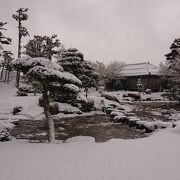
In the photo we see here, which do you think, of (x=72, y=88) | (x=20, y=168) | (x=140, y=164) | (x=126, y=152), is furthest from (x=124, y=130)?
(x=20, y=168)

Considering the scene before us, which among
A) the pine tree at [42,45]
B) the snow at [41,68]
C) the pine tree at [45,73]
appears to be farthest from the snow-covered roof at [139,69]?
the snow at [41,68]

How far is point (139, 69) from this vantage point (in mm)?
51625

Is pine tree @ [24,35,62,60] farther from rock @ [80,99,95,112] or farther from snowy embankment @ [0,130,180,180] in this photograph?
snowy embankment @ [0,130,180,180]

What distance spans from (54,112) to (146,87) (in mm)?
30924

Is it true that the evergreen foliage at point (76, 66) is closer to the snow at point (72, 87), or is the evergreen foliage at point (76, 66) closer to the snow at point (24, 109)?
the snow at point (24, 109)

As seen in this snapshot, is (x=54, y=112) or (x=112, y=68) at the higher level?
(x=112, y=68)

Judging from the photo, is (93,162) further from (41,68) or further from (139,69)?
(139,69)

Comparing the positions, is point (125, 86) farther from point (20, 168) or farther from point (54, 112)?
point (20, 168)

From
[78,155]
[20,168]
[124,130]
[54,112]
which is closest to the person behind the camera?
[20,168]

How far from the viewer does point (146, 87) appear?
4697 centimetres

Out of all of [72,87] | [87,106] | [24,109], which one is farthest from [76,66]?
[72,87]

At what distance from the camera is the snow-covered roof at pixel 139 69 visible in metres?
48.2

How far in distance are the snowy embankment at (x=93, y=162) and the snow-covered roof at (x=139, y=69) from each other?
4134cm

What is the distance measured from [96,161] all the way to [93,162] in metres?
0.11
